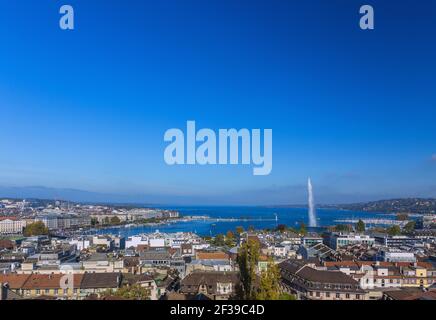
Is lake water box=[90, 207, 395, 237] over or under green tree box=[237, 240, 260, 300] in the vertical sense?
under

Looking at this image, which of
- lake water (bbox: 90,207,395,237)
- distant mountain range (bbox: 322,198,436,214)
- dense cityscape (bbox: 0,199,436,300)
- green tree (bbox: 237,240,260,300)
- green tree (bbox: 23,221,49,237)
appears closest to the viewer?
green tree (bbox: 237,240,260,300)

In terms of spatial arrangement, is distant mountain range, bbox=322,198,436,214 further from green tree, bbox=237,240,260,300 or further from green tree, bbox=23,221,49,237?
green tree, bbox=237,240,260,300

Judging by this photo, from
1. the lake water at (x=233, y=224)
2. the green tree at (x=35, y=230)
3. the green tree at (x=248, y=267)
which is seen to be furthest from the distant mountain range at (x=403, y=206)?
the green tree at (x=248, y=267)

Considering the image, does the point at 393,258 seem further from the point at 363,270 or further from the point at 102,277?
the point at 102,277

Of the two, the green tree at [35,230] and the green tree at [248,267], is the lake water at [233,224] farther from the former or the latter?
the green tree at [248,267]

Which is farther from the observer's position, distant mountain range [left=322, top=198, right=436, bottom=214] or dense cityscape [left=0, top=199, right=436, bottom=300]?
distant mountain range [left=322, top=198, right=436, bottom=214]

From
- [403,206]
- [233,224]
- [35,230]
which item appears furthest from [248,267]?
[403,206]

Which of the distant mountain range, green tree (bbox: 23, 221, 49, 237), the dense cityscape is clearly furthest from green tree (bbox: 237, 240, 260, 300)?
the distant mountain range
